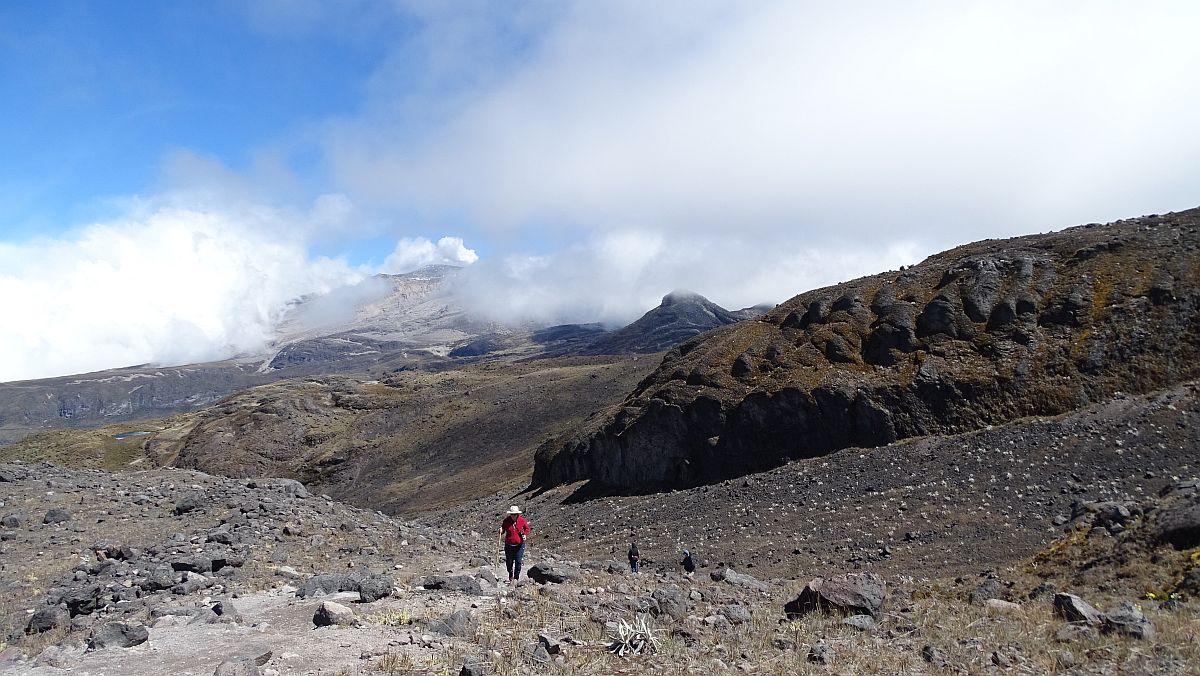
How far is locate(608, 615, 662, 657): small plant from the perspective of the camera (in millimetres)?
8867

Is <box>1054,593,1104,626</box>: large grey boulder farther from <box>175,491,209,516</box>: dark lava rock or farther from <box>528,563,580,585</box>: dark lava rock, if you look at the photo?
<box>175,491,209,516</box>: dark lava rock

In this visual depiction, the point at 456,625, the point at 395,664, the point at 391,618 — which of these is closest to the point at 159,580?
the point at 391,618

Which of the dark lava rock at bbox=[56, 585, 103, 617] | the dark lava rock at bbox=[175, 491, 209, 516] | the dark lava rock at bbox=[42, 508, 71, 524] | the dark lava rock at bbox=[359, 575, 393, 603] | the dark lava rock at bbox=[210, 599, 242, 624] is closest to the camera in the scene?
the dark lava rock at bbox=[210, 599, 242, 624]

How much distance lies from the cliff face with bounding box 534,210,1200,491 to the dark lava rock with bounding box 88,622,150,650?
1063 inches

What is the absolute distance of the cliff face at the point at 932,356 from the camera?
2766cm

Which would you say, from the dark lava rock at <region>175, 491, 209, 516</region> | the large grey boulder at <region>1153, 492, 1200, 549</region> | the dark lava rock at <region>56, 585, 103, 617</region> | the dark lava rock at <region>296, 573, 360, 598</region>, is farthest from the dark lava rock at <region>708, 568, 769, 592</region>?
the dark lava rock at <region>175, 491, 209, 516</region>

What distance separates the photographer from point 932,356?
3145 centimetres

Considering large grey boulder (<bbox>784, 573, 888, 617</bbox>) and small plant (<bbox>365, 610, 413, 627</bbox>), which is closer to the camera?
small plant (<bbox>365, 610, 413, 627</bbox>)

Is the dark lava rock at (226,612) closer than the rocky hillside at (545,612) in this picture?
No

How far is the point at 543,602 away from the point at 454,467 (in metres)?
58.3

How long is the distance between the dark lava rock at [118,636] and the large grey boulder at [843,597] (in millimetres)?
10061

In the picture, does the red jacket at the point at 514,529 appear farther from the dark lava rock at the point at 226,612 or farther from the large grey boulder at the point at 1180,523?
the large grey boulder at the point at 1180,523

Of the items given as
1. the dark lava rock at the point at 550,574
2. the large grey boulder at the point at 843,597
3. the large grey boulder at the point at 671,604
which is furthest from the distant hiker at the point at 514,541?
the large grey boulder at the point at 843,597

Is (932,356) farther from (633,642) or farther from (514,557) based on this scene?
(633,642)
